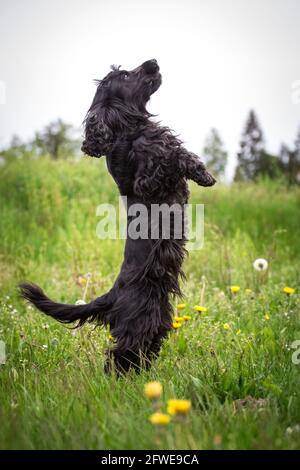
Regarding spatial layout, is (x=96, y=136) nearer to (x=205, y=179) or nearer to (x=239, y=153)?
(x=205, y=179)

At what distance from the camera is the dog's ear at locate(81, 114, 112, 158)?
2.70 m

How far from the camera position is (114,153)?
278cm

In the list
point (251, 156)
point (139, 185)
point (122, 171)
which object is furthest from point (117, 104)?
point (251, 156)

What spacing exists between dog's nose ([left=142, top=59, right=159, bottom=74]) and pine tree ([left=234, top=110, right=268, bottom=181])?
9.36 ft

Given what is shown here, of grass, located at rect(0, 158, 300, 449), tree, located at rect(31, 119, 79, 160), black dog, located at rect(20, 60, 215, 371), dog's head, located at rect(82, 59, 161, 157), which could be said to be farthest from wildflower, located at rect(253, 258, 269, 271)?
tree, located at rect(31, 119, 79, 160)

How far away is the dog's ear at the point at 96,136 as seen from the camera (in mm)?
2699

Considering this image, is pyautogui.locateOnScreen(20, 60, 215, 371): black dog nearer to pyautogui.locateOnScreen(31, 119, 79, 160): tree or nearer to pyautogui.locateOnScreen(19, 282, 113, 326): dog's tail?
pyautogui.locateOnScreen(19, 282, 113, 326): dog's tail

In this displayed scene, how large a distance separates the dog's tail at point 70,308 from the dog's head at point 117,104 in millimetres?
879

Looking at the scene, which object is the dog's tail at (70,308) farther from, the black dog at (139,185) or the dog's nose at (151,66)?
the dog's nose at (151,66)

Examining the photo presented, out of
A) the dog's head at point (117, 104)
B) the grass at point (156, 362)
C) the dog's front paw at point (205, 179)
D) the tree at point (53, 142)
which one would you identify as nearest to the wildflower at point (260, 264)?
the grass at point (156, 362)

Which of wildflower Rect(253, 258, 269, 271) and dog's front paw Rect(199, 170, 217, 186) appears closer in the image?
dog's front paw Rect(199, 170, 217, 186)

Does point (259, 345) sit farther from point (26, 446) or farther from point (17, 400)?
point (26, 446)
